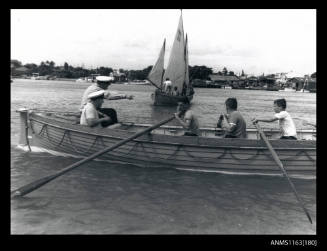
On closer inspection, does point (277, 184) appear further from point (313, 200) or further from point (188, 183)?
point (188, 183)

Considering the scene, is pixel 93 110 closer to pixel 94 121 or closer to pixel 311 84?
pixel 94 121

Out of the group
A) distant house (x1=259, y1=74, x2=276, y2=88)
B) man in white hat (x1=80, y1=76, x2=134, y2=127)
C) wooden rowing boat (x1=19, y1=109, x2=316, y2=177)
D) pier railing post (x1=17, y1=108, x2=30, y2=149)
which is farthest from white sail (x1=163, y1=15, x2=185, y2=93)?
distant house (x1=259, y1=74, x2=276, y2=88)

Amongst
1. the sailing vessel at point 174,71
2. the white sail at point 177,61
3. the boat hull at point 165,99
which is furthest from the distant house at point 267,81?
the white sail at point 177,61

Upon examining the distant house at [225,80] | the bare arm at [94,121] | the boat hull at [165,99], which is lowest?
the bare arm at [94,121]

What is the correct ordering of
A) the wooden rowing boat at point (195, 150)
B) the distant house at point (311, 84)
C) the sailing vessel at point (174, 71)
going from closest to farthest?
1. the wooden rowing boat at point (195, 150)
2. the sailing vessel at point (174, 71)
3. the distant house at point (311, 84)

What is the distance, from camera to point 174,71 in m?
35.4

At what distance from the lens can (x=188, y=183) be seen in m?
9.46

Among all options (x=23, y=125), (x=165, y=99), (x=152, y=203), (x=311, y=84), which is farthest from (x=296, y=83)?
(x=152, y=203)

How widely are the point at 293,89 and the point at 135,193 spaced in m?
145

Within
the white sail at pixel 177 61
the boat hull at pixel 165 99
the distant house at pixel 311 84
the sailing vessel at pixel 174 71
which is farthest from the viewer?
the distant house at pixel 311 84

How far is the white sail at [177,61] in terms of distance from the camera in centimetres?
3353

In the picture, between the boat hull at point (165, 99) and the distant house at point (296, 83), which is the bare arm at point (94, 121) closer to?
the boat hull at point (165, 99)

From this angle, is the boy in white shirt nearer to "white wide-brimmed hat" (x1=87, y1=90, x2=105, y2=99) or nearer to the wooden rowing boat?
the wooden rowing boat

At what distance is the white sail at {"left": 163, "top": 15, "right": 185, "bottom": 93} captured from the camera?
33.5 m
